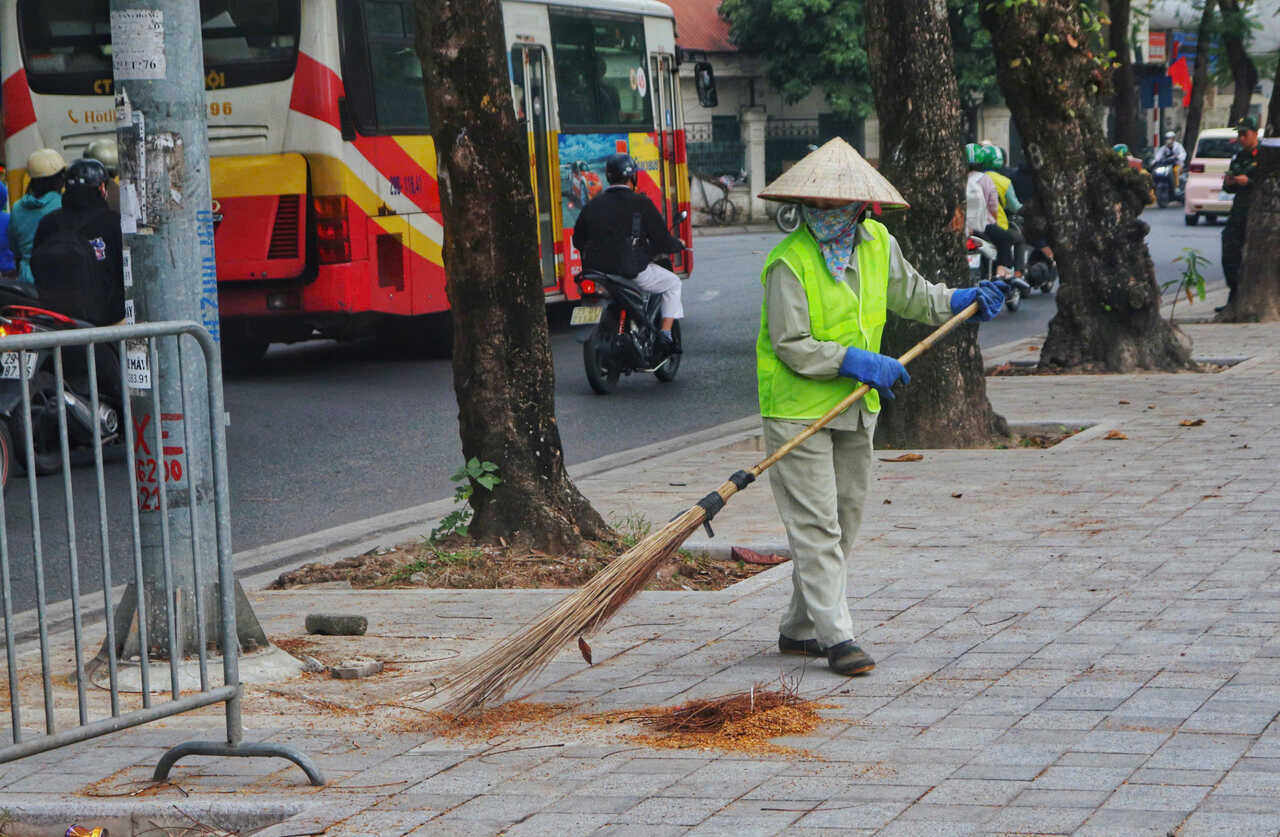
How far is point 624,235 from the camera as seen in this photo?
46.0 feet

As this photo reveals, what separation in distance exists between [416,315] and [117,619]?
10.7 meters

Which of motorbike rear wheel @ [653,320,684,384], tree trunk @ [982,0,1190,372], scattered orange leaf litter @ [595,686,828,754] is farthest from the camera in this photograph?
motorbike rear wheel @ [653,320,684,384]

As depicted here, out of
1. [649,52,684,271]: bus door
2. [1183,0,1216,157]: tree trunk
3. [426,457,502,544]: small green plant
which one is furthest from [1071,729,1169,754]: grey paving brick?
[1183,0,1216,157]: tree trunk

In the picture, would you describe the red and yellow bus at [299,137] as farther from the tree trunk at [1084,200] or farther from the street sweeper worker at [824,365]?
the street sweeper worker at [824,365]

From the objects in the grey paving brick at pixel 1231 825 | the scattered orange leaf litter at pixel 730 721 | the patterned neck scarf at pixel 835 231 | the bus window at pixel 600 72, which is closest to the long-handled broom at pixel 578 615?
the scattered orange leaf litter at pixel 730 721

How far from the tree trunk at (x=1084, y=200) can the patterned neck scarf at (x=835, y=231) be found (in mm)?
7717

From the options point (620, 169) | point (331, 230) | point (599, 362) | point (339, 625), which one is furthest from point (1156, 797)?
point (331, 230)

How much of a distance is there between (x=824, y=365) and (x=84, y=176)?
7238 mm

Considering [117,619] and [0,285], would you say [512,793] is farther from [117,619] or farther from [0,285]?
[0,285]

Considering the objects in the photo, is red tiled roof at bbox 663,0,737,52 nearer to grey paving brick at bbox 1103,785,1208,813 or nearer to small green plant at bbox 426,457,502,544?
small green plant at bbox 426,457,502,544

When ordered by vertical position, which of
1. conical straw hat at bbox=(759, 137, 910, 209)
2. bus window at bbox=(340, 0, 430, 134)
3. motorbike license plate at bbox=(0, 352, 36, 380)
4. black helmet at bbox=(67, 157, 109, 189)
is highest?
bus window at bbox=(340, 0, 430, 134)

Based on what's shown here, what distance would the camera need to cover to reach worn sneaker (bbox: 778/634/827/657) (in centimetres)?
592

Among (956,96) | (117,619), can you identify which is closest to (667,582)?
(117,619)

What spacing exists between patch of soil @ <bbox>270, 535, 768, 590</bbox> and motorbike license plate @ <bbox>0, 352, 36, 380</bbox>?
269cm
